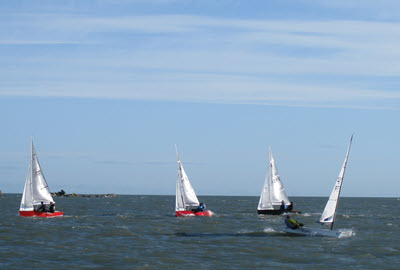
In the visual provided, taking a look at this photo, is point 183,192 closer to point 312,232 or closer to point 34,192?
point 34,192

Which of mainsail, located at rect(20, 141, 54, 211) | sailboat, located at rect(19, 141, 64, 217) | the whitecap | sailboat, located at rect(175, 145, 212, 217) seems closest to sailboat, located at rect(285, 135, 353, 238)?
the whitecap

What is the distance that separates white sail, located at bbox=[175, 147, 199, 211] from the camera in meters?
68.2

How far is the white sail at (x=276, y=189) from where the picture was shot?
73.5m

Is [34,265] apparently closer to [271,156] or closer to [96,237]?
[96,237]

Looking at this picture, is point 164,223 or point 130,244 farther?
point 164,223

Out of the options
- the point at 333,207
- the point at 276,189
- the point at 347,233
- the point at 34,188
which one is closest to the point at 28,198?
the point at 34,188

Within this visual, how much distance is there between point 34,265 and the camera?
32.3m

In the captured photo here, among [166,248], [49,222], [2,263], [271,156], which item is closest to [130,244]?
[166,248]

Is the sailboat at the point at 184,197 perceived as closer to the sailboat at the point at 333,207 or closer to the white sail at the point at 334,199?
the sailboat at the point at 333,207

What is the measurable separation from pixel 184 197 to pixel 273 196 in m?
11.7

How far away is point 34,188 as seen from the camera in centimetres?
6266

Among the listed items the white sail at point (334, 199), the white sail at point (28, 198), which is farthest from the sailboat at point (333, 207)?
the white sail at point (28, 198)

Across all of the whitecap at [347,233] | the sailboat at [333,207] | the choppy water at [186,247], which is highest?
the sailboat at [333,207]

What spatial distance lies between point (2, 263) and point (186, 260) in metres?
10.0
